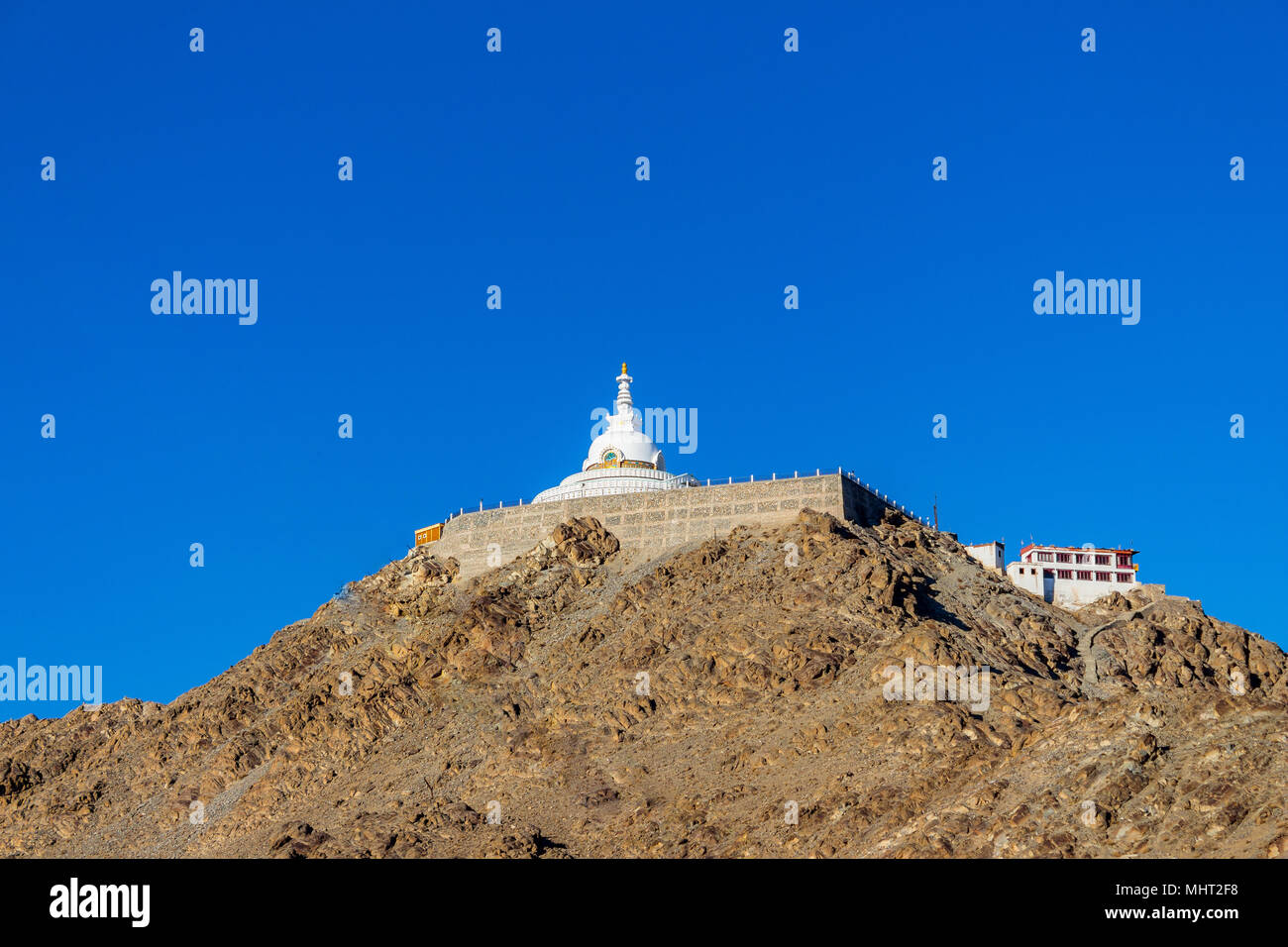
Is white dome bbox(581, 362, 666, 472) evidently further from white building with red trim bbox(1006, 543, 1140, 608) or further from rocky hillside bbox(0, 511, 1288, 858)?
white building with red trim bbox(1006, 543, 1140, 608)

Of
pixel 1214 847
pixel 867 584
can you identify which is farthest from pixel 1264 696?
pixel 1214 847

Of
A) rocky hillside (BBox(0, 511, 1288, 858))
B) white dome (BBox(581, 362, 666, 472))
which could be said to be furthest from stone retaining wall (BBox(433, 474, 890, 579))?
white dome (BBox(581, 362, 666, 472))

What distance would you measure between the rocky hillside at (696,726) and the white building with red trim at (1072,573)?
7.65 feet

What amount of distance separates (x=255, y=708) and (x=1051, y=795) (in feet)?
168

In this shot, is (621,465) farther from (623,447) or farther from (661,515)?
(661,515)

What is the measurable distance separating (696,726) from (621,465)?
32.6 meters

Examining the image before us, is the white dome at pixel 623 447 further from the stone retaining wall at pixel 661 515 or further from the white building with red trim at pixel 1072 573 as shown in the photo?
the white building with red trim at pixel 1072 573

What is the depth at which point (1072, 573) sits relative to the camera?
10775 cm

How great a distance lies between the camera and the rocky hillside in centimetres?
7119

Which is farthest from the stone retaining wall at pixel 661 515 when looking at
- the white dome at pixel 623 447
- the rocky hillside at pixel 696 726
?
the white dome at pixel 623 447

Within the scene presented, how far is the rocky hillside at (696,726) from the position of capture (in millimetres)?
71188

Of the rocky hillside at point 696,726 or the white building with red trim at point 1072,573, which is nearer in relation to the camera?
the rocky hillside at point 696,726

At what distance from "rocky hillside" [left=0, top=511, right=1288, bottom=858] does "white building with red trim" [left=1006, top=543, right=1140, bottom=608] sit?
2.33 metres
